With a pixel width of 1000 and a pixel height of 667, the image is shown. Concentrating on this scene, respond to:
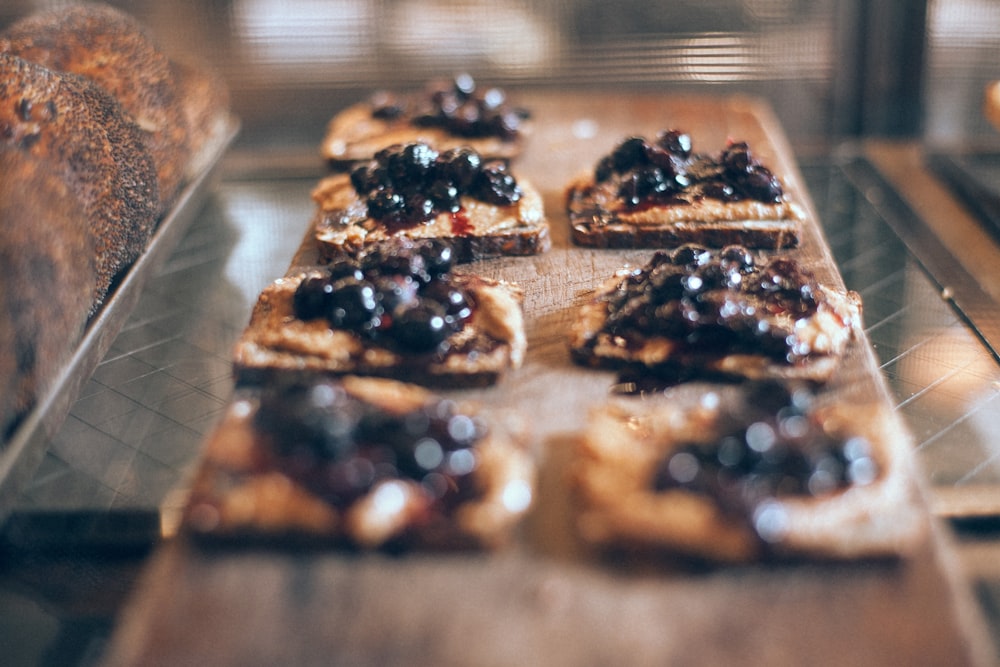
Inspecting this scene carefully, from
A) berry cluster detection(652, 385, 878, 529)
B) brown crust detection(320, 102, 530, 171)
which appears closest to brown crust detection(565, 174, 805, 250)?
brown crust detection(320, 102, 530, 171)

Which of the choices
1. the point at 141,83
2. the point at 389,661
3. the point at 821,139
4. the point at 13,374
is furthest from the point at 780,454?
the point at 821,139

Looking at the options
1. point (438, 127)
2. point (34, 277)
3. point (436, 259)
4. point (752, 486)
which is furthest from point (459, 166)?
point (752, 486)

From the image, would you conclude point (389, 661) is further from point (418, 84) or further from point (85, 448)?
point (418, 84)

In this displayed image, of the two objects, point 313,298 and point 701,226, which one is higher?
point 313,298

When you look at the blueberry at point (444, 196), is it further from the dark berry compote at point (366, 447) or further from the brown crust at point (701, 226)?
the dark berry compote at point (366, 447)

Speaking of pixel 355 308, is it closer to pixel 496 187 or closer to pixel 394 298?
pixel 394 298

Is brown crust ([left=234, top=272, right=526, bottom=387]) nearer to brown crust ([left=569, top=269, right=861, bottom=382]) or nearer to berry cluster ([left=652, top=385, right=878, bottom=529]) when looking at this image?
brown crust ([left=569, top=269, right=861, bottom=382])
